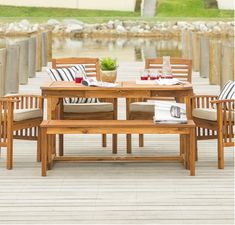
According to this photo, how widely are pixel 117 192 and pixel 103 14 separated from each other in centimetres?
4826

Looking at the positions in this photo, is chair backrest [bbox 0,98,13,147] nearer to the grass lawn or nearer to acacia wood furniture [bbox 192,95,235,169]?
acacia wood furniture [bbox 192,95,235,169]

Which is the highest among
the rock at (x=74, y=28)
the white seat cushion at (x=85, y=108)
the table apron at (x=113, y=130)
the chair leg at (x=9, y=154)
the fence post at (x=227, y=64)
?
the rock at (x=74, y=28)

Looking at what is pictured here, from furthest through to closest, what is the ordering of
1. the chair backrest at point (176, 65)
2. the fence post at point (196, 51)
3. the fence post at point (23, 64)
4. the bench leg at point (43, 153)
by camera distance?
the fence post at point (196, 51) < the fence post at point (23, 64) < the chair backrest at point (176, 65) < the bench leg at point (43, 153)

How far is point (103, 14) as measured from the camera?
54562 mm

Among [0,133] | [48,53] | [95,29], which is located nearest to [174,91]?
[0,133]

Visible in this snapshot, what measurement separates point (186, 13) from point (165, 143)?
155 ft

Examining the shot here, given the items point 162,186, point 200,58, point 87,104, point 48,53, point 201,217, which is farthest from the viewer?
point 48,53

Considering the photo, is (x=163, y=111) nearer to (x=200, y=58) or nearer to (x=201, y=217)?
(x=201, y=217)

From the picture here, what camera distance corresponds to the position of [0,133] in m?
7.91

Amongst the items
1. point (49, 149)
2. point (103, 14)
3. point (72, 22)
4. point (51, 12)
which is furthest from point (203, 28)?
point (49, 149)

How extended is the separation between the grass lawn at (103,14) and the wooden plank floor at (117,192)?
44533mm

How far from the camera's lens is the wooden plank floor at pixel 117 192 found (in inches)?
239

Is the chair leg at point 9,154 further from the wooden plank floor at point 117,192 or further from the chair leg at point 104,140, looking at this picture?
the chair leg at point 104,140

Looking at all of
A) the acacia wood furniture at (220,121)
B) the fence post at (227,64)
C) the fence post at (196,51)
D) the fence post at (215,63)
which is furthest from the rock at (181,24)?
the acacia wood furniture at (220,121)
